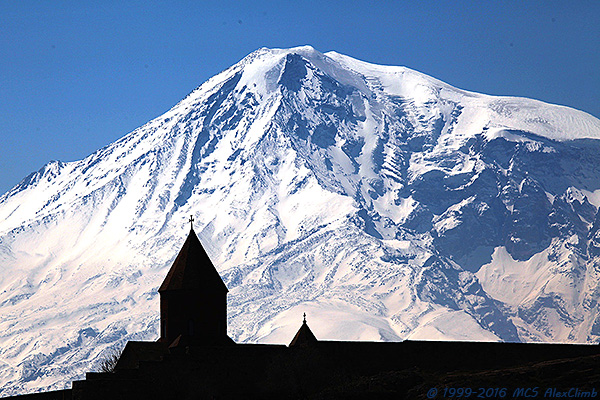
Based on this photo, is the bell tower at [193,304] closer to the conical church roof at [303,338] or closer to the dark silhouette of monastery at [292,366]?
the conical church roof at [303,338]

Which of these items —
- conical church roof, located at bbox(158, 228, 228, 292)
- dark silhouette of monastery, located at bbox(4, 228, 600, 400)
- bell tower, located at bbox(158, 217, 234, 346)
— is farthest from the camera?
conical church roof, located at bbox(158, 228, 228, 292)

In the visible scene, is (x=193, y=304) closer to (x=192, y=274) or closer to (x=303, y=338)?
(x=192, y=274)

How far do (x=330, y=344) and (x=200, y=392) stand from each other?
7.81 meters

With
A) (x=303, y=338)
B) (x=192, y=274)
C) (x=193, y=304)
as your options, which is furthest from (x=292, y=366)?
(x=192, y=274)

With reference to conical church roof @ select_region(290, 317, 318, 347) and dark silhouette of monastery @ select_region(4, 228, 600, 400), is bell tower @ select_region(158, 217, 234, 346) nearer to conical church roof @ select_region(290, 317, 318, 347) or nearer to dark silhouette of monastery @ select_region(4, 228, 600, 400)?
conical church roof @ select_region(290, 317, 318, 347)

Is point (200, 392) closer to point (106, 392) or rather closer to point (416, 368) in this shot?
point (106, 392)

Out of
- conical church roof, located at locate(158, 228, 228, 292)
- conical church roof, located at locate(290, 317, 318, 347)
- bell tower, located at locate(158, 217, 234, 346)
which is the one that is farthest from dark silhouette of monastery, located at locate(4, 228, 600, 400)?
conical church roof, located at locate(158, 228, 228, 292)

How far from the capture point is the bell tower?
3091 inches

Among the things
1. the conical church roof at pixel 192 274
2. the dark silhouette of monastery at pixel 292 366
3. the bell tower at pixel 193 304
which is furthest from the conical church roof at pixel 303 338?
the dark silhouette of monastery at pixel 292 366

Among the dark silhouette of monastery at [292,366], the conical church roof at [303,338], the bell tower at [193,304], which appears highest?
the bell tower at [193,304]

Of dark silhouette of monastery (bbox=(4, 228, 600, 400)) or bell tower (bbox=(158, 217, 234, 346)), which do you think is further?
bell tower (bbox=(158, 217, 234, 346))

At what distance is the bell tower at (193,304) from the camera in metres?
78.5

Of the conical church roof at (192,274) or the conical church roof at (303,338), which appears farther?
the conical church roof at (192,274)

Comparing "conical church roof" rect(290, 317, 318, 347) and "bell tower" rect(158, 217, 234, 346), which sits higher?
"bell tower" rect(158, 217, 234, 346)
